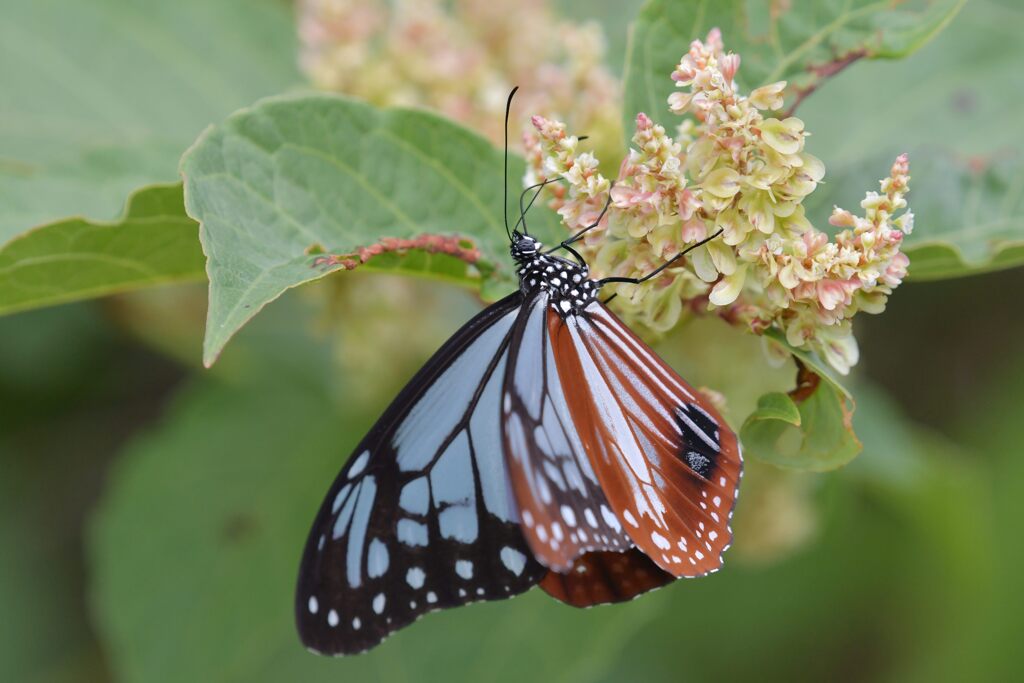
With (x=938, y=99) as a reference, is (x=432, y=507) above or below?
below

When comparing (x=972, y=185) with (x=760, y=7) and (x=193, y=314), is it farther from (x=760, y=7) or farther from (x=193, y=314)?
(x=193, y=314)

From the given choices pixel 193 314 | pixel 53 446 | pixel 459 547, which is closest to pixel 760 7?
pixel 459 547

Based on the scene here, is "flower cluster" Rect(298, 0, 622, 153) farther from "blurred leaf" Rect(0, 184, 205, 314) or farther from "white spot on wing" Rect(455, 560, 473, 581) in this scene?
"white spot on wing" Rect(455, 560, 473, 581)

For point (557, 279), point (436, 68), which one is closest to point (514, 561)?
point (557, 279)

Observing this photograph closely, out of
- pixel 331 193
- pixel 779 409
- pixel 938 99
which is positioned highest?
pixel 938 99

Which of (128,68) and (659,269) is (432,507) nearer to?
(659,269)

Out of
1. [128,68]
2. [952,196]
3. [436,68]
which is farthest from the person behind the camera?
[128,68]

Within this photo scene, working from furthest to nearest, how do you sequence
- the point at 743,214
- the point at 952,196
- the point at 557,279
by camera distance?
the point at 952,196
the point at 557,279
the point at 743,214

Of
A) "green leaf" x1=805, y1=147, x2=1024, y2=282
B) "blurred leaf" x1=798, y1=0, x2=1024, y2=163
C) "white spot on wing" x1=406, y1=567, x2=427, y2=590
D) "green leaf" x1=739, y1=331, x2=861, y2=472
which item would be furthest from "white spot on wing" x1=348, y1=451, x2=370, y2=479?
"blurred leaf" x1=798, y1=0, x2=1024, y2=163
